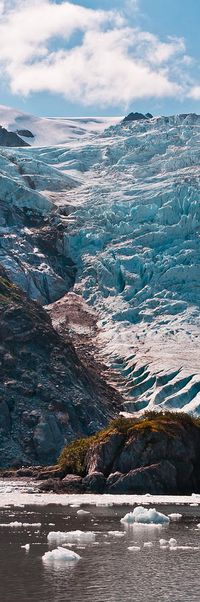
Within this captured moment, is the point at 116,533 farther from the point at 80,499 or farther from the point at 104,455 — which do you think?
the point at 104,455

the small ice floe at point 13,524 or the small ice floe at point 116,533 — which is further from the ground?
the small ice floe at point 116,533

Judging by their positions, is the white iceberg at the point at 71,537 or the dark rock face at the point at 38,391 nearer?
the white iceberg at the point at 71,537

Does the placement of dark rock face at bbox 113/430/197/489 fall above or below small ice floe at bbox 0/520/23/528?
above

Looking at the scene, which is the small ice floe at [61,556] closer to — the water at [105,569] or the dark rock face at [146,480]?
the water at [105,569]

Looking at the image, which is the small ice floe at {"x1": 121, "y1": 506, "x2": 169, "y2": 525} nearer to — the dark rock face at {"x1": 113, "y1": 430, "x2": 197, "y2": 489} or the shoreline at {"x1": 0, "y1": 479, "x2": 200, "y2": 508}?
the shoreline at {"x1": 0, "y1": 479, "x2": 200, "y2": 508}

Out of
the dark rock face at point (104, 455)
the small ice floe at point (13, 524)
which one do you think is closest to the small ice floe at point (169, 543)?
the small ice floe at point (13, 524)

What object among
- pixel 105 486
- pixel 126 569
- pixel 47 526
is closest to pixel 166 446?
pixel 105 486

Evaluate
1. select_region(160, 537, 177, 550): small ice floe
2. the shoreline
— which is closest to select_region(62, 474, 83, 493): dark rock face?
the shoreline
